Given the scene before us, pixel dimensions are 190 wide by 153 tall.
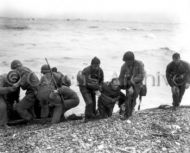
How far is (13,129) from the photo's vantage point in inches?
308

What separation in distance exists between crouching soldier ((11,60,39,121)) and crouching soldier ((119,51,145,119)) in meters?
2.19

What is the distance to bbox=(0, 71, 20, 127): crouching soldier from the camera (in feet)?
25.4

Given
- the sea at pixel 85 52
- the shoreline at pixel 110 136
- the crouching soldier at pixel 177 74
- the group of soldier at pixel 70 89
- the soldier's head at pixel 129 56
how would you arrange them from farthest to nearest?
1. the sea at pixel 85 52
2. the crouching soldier at pixel 177 74
3. the group of soldier at pixel 70 89
4. the soldier's head at pixel 129 56
5. the shoreline at pixel 110 136

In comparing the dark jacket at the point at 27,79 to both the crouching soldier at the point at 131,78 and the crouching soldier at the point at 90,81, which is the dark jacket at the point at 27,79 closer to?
the crouching soldier at the point at 90,81

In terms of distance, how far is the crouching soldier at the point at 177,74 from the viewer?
319 inches

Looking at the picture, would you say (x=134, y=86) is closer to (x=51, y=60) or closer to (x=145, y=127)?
(x=145, y=127)

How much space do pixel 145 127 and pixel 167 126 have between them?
1.56ft

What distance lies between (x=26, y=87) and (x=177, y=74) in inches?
149

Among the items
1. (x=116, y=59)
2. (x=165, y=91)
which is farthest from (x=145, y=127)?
(x=116, y=59)

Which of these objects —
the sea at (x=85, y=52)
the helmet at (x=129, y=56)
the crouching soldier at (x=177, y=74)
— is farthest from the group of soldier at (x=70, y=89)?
the sea at (x=85, y=52)

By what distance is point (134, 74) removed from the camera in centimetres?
753

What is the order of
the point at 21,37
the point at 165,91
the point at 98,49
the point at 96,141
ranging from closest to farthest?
1. the point at 96,141
2. the point at 165,91
3. the point at 98,49
4. the point at 21,37

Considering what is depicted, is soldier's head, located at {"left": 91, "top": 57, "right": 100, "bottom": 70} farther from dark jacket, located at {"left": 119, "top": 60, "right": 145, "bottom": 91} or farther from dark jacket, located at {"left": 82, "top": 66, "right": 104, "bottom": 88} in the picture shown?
dark jacket, located at {"left": 119, "top": 60, "right": 145, "bottom": 91}

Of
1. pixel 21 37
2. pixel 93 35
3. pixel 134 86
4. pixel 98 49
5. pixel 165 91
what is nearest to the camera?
pixel 134 86
